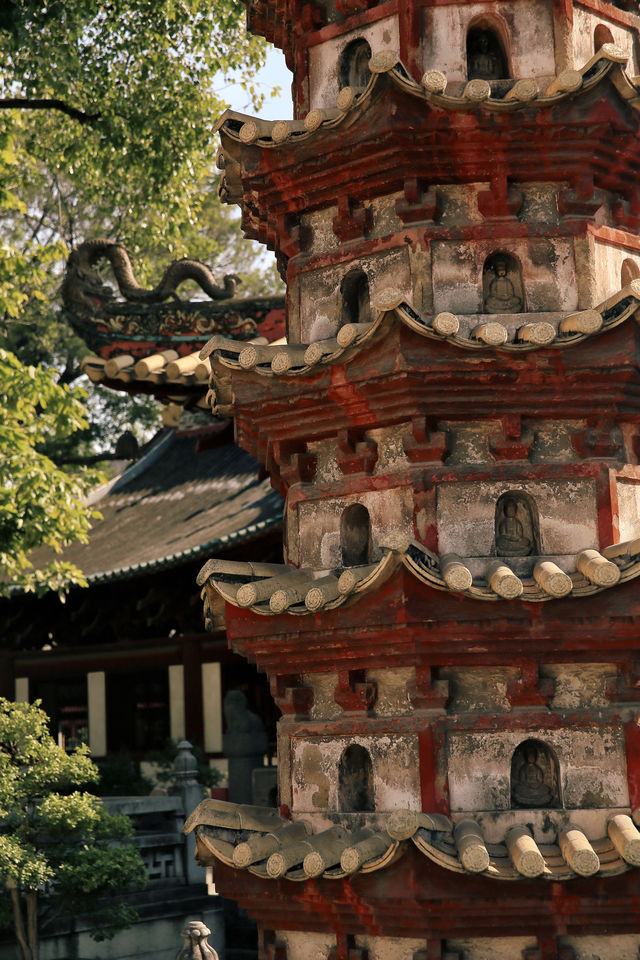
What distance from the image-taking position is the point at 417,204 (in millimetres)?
9516

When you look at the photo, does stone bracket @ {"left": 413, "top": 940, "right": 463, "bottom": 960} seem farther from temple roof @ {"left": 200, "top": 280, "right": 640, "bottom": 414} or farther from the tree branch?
the tree branch

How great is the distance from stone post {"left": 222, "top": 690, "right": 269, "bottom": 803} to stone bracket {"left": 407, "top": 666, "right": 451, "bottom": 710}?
893 cm

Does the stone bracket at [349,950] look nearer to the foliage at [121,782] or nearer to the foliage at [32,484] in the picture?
the foliage at [32,484]

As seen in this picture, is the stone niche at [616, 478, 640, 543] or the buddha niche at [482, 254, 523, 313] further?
the buddha niche at [482, 254, 523, 313]

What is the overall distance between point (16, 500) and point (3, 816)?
2.98 m

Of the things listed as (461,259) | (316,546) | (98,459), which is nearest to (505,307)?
(461,259)

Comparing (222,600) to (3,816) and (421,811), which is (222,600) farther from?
(3,816)

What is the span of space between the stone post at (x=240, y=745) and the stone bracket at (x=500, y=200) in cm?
949

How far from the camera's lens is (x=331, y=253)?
9977mm

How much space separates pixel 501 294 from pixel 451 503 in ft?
5.02

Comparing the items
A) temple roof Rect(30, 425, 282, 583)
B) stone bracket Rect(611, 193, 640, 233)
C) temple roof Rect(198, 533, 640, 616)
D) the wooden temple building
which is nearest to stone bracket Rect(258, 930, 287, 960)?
temple roof Rect(198, 533, 640, 616)

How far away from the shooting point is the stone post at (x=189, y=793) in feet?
50.6

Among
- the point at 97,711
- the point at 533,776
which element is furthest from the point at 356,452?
the point at 97,711

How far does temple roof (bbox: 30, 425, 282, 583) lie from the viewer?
1872 cm
